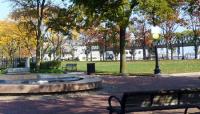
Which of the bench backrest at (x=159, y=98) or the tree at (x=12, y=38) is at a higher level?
the tree at (x=12, y=38)

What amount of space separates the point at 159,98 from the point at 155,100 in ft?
0.34

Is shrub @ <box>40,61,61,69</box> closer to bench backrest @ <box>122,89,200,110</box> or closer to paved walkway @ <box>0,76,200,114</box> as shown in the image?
paved walkway @ <box>0,76,200,114</box>

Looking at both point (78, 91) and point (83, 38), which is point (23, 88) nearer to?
point (78, 91)

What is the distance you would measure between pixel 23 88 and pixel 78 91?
2255mm

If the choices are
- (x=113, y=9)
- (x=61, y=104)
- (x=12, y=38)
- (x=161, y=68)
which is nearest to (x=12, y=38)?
(x=12, y=38)

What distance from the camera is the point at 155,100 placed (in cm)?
1024

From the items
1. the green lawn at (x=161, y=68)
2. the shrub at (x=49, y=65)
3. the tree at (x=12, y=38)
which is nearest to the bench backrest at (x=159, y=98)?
the green lawn at (x=161, y=68)

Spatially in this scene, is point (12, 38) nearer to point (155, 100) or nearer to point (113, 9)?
point (113, 9)

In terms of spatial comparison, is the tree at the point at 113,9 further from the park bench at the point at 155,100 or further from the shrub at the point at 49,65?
the park bench at the point at 155,100

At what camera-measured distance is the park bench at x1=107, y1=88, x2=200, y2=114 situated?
9758 mm

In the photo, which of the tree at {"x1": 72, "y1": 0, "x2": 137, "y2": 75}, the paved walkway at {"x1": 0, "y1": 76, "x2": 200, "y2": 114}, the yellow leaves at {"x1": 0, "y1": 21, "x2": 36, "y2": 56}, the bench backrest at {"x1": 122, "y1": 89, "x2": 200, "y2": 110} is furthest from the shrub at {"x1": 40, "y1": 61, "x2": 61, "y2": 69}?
the bench backrest at {"x1": 122, "y1": 89, "x2": 200, "y2": 110}

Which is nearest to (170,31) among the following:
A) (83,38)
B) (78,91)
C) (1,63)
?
(83,38)

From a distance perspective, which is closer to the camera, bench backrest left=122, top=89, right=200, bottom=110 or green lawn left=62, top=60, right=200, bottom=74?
bench backrest left=122, top=89, right=200, bottom=110

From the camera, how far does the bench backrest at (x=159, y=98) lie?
32.1ft
